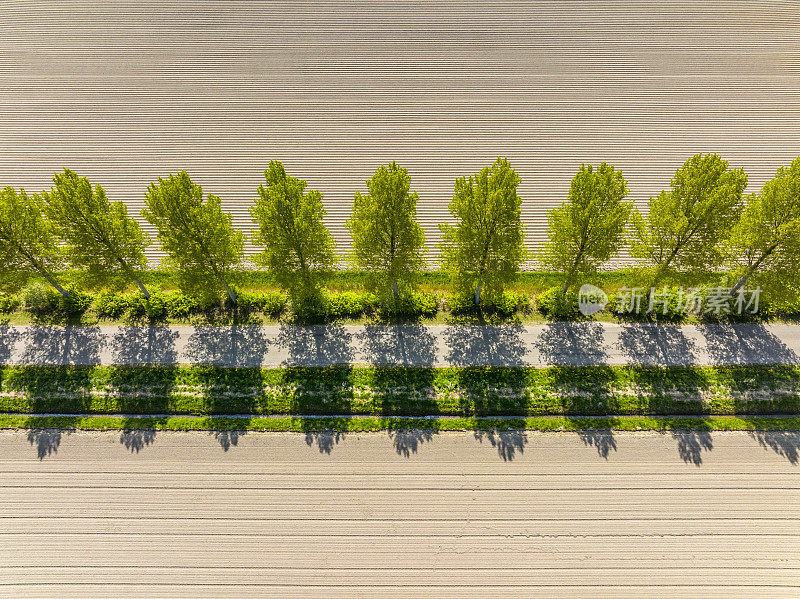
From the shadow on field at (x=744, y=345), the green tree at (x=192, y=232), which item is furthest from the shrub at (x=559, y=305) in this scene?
the green tree at (x=192, y=232)

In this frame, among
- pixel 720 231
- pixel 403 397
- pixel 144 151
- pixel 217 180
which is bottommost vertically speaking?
pixel 403 397

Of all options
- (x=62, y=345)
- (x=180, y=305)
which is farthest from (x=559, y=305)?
(x=62, y=345)

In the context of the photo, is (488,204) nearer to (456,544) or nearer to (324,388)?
(324,388)

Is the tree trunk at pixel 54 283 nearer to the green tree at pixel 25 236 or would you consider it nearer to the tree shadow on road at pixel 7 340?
the green tree at pixel 25 236

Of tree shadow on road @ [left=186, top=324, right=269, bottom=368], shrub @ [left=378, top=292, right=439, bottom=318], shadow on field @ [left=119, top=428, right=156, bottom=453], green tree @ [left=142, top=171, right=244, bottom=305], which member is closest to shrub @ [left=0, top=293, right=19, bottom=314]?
tree shadow on road @ [left=186, top=324, right=269, bottom=368]

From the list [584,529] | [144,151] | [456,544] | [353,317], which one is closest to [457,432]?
[456,544]

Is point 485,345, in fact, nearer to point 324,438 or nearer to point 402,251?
point 402,251

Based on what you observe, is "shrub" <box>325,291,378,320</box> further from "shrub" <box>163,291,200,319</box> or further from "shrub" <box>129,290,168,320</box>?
"shrub" <box>129,290,168,320</box>
